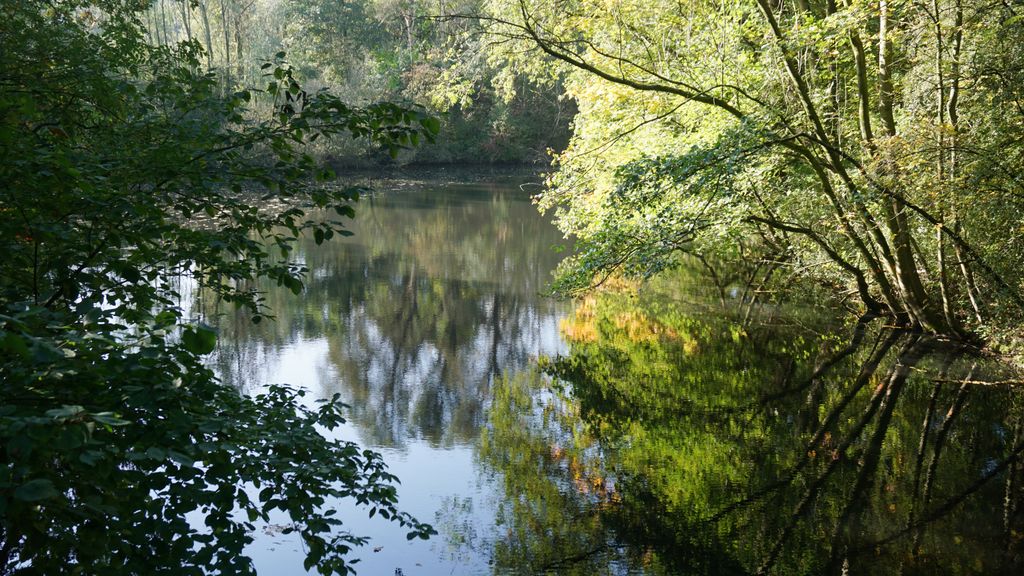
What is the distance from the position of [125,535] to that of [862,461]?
276 inches

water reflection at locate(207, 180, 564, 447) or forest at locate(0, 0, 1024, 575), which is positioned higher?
forest at locate(0, 0, 1024, 575)

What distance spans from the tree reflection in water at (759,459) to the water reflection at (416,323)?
33.0 inches

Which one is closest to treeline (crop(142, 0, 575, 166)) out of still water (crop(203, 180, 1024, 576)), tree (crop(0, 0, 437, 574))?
still water (crop(203, 180, 1024, 576))

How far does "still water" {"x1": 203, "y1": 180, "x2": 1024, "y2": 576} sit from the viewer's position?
20.7 ft

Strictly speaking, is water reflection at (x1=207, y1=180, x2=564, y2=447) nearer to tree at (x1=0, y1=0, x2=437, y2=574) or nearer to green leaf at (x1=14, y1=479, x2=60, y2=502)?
tree at (x1=0, y1=0, x2=437, y2=574)

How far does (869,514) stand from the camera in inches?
267

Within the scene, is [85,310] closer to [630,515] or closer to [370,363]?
[630,515]

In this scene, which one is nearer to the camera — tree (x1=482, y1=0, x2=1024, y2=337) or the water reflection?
tree (x1=482, y1=0, x2=1024, y2=337)

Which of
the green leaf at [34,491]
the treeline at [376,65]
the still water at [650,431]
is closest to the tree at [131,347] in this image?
the green leaf at [34,491]

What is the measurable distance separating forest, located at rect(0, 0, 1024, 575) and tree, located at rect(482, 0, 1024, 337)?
0.05m

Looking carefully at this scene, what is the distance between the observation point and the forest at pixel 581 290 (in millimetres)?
3119

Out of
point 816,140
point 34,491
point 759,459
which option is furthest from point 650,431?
point 34,491

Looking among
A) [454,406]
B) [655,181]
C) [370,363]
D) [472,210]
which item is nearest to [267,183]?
[655,181]

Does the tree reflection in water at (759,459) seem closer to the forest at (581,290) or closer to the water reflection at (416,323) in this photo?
the forest at (581,290)
